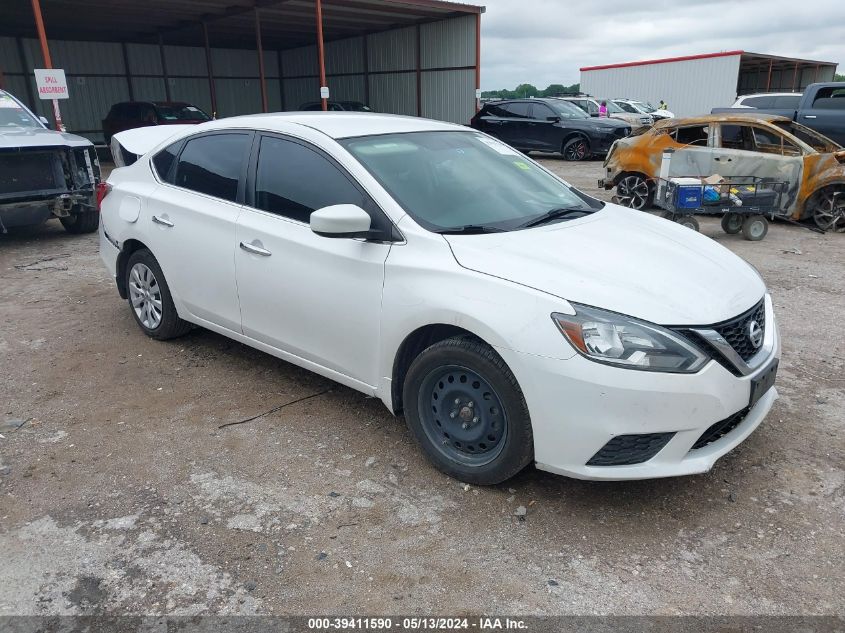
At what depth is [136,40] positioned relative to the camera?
88.0 feet

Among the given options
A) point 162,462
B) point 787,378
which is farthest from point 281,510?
point 787,378

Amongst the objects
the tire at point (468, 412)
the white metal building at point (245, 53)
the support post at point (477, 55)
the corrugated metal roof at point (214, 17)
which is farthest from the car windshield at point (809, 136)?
the support post at point (477, 55)

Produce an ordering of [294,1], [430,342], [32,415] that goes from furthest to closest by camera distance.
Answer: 1. [294,1]
2. [32,415]
3. [430,342]

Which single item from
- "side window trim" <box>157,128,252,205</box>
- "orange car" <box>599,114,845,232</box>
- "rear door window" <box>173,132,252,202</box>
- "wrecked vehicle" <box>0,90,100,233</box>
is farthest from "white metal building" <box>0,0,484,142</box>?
"rear door window" <box>173,132,252,202</box>

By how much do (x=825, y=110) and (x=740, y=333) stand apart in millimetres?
11375

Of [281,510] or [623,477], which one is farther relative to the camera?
[281,510]

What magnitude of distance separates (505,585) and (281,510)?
1.07 metres

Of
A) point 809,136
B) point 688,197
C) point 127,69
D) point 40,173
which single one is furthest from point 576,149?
point 127,69

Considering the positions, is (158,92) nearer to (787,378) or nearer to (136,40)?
(136,40)

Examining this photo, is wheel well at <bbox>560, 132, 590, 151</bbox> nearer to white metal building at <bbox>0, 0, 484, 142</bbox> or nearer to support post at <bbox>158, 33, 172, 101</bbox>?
white metal building at <bbox>0, 0, 484, 142</bbox>

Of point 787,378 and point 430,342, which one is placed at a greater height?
point 430,342

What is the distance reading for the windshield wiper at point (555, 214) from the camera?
11.3 feet

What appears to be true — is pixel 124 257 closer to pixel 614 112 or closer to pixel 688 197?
pixel 688 197

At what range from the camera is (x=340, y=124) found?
12.8 ft
